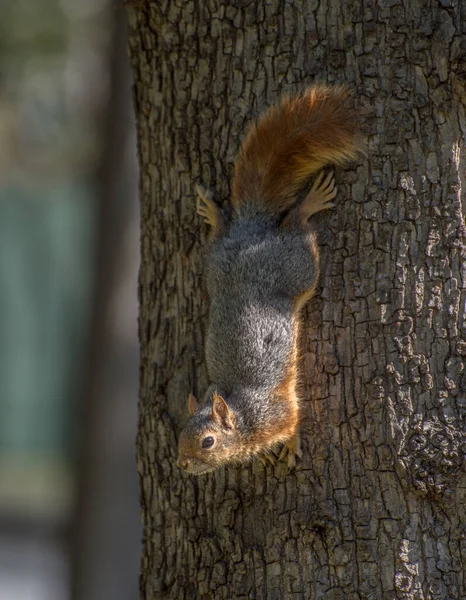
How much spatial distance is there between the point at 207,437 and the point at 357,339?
0.55 metres

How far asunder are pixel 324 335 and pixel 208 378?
0.43 metres

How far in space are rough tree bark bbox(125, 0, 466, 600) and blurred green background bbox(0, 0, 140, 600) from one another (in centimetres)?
176

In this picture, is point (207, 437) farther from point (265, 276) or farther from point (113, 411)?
point (113, 411)

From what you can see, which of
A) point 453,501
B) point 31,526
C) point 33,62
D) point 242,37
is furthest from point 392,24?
point 31,526

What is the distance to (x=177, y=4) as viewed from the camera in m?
2.71

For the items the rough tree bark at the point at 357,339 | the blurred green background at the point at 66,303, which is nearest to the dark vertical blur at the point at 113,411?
the blurred green background at the point at 66,303

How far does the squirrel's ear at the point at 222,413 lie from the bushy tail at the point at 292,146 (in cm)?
60

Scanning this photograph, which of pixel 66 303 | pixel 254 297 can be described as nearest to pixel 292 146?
pixel 254 297

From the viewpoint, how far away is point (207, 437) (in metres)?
2.52

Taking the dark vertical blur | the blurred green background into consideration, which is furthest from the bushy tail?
the dark vertical blur

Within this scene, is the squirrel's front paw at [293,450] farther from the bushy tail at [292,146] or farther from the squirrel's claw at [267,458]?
the bushy tail at [292,146]

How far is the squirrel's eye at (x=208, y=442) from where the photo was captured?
8.21 feet

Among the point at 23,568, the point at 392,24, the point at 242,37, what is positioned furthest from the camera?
the point at 23,568

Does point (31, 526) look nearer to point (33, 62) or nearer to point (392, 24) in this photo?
point (33, 62)
